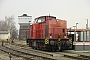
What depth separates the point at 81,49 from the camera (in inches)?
793

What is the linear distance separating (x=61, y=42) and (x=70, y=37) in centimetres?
149

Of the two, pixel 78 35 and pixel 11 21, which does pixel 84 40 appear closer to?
pixel 78 35

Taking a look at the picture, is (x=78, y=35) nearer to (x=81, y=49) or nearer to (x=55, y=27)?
(x=81, y=49)

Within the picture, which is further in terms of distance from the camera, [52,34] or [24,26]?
[24,26]

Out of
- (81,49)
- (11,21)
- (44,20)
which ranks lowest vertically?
(81,49)

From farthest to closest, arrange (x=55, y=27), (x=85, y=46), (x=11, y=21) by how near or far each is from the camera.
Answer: (x=11, y=21) < (x=85, y=46) < (x=55, y=27)

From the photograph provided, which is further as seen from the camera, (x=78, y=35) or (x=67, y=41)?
(x=78, y=35)

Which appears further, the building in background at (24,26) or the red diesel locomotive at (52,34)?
the building in background at (24,26)

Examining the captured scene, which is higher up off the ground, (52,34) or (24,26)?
(24,26)

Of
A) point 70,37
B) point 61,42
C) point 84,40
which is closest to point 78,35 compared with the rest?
point 84,40

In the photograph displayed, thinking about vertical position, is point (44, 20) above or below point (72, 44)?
above

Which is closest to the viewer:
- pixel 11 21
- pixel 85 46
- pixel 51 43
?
pixel 51 43

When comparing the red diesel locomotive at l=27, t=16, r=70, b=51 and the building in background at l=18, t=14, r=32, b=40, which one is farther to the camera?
the building in background at l=18, t=14, r=32, b=40

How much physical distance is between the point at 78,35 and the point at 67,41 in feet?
11.4
